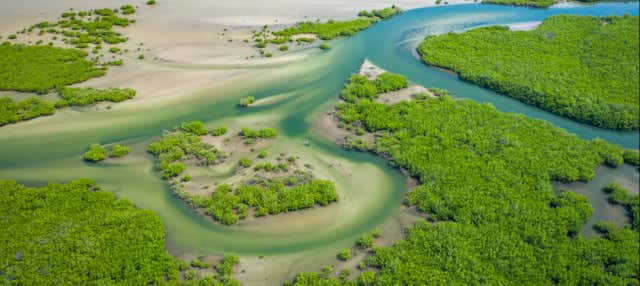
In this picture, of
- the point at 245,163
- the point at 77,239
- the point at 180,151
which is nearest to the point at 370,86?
the point at 245,163

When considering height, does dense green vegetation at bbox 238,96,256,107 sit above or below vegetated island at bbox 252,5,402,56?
below

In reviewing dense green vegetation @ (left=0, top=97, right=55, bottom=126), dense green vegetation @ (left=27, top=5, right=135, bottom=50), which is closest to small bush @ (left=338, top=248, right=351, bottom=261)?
dense green vegetation @ (left=0, top=97, right=55, bottom=126)

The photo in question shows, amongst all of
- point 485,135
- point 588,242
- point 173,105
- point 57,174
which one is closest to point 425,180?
point 485,135

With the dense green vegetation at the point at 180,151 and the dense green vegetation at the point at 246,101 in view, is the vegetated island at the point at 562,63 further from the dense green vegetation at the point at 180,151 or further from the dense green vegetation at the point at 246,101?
the dense green vegetation at the point at 180,151

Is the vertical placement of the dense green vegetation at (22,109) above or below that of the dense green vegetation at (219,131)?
above

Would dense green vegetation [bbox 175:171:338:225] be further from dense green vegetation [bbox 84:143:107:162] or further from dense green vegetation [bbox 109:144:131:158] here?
dense green vegetation [bbox 84:143:107:162]

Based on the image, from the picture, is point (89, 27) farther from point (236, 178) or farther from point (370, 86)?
point (370, 86)

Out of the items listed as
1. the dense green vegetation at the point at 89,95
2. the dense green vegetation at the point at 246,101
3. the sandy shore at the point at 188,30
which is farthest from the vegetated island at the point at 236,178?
the sandy shore at the point at 188,30
